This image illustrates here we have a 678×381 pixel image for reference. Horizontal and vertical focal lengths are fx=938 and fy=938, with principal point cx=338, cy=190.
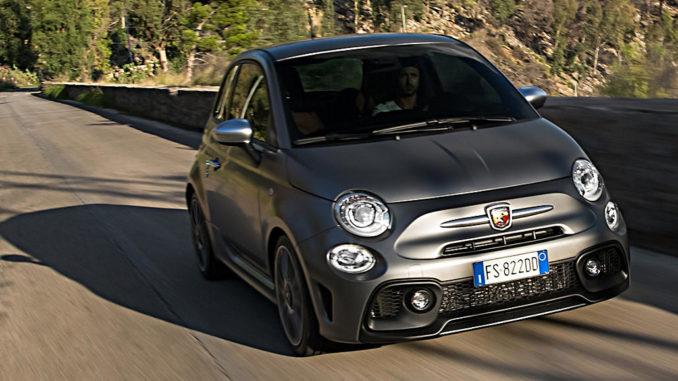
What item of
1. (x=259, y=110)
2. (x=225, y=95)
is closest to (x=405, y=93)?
(x=259, y=110)

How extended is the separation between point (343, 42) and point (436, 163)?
153cm

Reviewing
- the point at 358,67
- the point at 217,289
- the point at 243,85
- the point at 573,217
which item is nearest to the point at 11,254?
the point at 217,289

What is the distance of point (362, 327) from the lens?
14.0 feet

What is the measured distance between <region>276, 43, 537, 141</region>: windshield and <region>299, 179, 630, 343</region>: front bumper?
944 millimetres

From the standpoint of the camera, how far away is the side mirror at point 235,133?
5.25 m

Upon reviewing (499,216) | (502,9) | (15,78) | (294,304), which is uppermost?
(499,216)

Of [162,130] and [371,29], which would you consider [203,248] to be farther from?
[371,29]

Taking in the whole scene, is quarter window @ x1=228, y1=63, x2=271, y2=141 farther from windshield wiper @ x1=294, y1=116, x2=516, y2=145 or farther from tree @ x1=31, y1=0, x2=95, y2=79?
tree @ x1=31, y1=0, x2=95, y2=79

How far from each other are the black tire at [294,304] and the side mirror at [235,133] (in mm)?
737

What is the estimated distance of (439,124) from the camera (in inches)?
201

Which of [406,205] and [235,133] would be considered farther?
[235,133]

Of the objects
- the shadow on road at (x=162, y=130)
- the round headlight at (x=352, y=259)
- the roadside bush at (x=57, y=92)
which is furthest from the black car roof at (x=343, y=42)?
the roadside bush at (x=57, y=92)

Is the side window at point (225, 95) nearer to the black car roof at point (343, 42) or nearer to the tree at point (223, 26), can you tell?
the black car roof at point (343, 42)

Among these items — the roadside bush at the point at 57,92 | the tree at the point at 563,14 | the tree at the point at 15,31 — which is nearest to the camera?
the roadside bush at the point at 57,92
